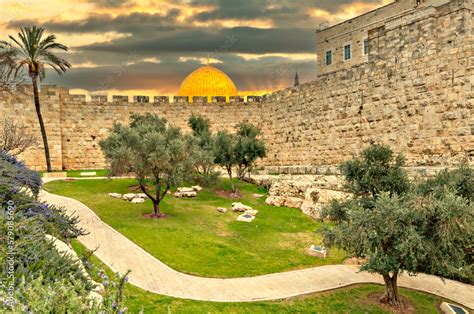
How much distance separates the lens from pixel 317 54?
38.0 m

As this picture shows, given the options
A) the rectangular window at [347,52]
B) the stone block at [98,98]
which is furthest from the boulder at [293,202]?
the rectangular window at [347,52]

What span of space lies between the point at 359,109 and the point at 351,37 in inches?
743

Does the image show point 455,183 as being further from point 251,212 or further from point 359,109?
point 359,109

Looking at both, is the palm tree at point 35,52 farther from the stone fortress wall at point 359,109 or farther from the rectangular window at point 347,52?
the rectangular window at point 347,52

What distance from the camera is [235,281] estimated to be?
9242mm

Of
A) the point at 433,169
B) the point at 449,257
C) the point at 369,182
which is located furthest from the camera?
the point at 433,169

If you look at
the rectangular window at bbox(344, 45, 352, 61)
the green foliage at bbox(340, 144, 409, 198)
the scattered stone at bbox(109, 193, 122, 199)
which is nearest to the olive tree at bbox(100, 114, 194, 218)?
the scattered stone at bbox(109, 193, 122, 199)

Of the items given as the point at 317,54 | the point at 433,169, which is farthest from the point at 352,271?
the point at 317,54

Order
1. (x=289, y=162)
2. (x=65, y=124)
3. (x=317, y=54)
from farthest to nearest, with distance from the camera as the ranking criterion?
1. (x=317, y=54)
2. (x=65, y=124)
3. (x=289, y=162)

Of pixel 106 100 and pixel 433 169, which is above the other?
pixel 106 100

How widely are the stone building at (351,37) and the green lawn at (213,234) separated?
819 inches

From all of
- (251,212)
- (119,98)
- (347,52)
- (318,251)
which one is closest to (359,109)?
(251,212)

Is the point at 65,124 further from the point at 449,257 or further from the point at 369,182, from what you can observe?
the point at 449,257

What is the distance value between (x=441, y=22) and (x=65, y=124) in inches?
844
